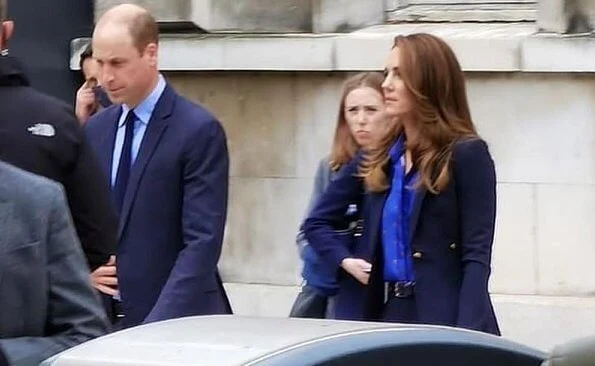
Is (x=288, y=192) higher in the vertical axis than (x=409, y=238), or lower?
lower

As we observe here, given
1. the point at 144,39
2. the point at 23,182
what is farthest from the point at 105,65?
the point at 23,182

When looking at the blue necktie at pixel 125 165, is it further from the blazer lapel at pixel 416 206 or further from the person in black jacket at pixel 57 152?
the blazer lapel at pixel 416 206

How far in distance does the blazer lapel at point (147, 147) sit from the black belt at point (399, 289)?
0.92 m

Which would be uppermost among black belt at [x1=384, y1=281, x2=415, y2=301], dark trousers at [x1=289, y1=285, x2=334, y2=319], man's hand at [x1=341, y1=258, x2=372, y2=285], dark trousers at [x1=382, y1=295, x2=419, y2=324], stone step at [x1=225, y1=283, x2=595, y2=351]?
man's hand at [x1=341, y1=258, x2=372, y2=285]

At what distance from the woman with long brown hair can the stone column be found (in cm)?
153

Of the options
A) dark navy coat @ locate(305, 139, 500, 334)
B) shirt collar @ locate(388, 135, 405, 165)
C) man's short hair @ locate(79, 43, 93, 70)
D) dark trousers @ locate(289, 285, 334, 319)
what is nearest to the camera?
dark navy coat @ locate(305, 139, 500, 334)

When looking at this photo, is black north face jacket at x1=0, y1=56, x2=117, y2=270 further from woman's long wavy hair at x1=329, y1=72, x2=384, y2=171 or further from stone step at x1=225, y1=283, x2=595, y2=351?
stone step at x1=225, y1=283, x2=595, y2=351

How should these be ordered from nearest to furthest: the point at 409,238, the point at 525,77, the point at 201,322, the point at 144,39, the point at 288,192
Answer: the point at 201,322, the point at 409,238, the point at 144,39, the point at 525,77, the point at 288,192

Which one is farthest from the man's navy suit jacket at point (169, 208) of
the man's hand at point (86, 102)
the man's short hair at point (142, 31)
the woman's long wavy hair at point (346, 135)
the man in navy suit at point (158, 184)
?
the man's hand at point (86, 102)

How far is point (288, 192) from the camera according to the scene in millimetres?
8484

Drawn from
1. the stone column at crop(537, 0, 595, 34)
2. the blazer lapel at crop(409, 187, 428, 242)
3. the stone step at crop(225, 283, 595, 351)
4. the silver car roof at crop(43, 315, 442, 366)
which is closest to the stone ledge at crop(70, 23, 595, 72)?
the stone column at crop(537, 0, 595, 34)

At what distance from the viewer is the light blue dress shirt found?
5.56m

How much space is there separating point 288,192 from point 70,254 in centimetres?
522

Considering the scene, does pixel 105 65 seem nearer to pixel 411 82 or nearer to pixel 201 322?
pixel 411 82
